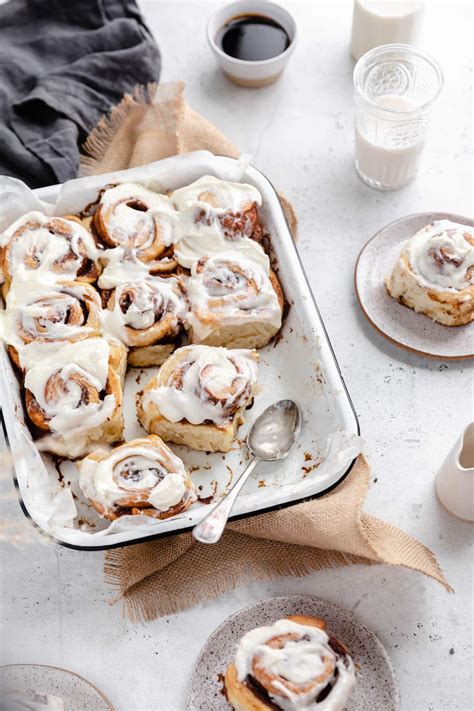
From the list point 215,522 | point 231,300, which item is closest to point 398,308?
point 231,300

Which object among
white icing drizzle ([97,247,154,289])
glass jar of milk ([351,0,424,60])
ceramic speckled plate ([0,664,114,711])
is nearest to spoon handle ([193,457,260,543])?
ceramic speckled plate ([0,664,114,711])

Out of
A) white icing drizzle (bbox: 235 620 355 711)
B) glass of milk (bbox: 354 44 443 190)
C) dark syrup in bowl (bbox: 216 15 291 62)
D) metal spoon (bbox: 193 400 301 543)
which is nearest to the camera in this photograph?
white icing drizzle (bbox: 235 620 355 711)

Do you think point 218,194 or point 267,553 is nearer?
point 267,553

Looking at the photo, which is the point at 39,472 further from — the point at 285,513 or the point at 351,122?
the point at 351,122

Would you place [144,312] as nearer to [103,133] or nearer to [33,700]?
[103,133]

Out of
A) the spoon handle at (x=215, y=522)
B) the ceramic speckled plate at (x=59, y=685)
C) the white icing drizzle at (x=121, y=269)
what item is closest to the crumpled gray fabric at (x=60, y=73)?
the white icing drizzle at (x=121, y=269)

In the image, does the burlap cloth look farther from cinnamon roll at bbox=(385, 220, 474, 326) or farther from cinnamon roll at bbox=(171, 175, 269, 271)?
cinnamon roll at bbox=(171, 175, 269, 271)

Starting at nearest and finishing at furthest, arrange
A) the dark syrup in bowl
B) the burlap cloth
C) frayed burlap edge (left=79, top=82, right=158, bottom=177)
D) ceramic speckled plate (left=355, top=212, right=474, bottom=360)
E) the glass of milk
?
the burlap cloth
ceramic speckled plate (left=355, top=212, right=474, bottom=360)
the glass of milk
frayed burlap edge (left=79, top=82, right=158, bottom=177)
the dark syrup in bowl
